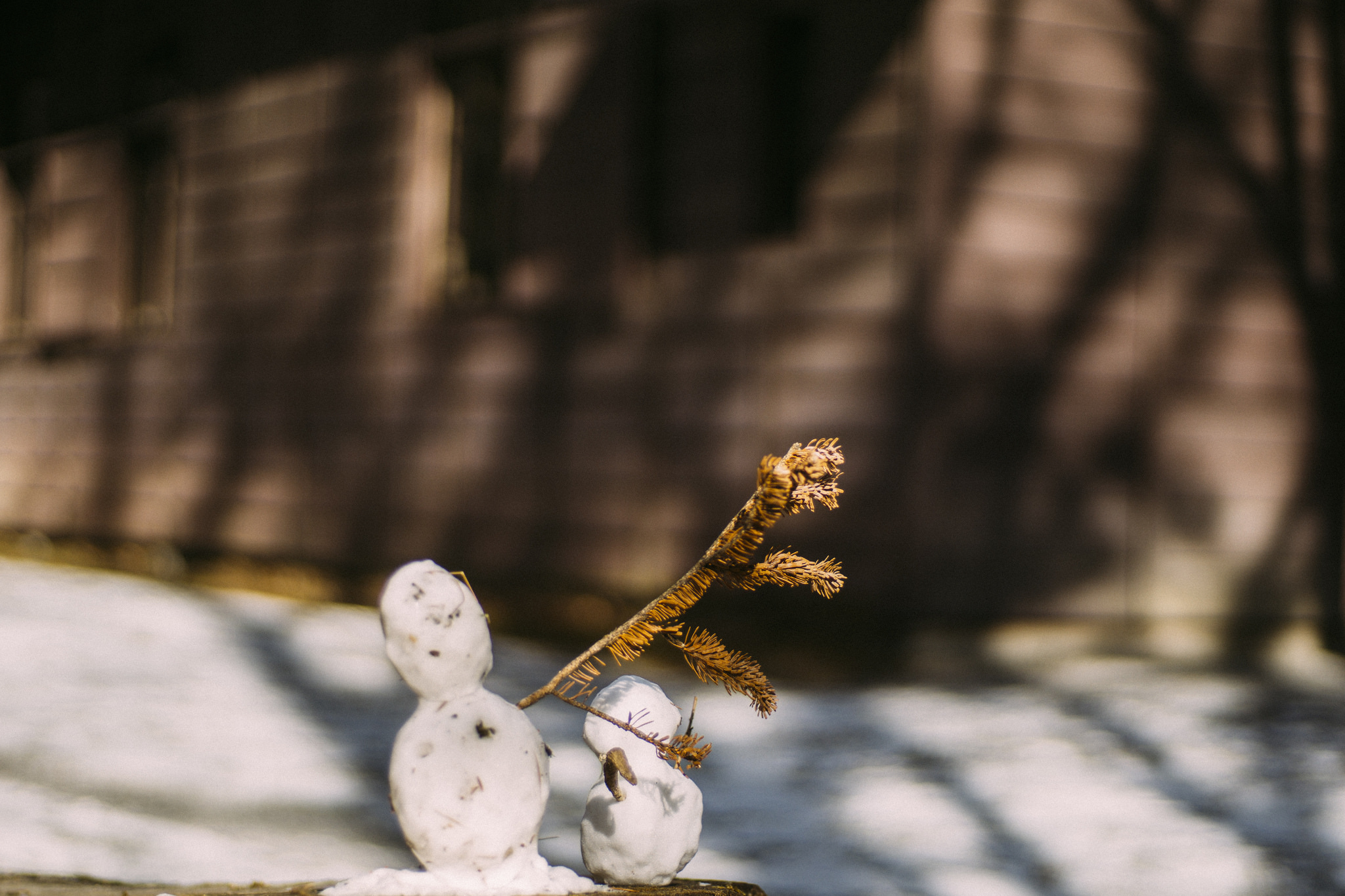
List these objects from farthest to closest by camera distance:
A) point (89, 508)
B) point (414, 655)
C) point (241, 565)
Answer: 1. point (89, 508)
2. point (241, 565)
3. point (414, 655)

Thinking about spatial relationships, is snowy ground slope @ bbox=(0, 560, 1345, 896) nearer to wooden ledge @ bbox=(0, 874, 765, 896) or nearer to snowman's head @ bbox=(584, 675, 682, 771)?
wooden ledge @ bbox=(0, 874, 765, 896)

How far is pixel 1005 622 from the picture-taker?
620cm

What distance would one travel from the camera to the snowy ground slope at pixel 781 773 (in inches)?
135

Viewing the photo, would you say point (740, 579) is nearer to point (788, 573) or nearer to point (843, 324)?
point (788, 573)

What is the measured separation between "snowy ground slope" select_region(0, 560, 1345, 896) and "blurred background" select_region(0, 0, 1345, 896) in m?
0.14

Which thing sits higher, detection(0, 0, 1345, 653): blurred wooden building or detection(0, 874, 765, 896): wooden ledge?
detection(0, 0, 1345, 653): blurred wooden building

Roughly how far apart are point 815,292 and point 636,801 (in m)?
4.30

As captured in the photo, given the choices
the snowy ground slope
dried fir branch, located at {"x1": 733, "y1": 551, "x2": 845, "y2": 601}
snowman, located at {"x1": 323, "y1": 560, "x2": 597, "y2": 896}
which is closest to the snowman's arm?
dried fir branch, located at {"x1": 733, "y1": 551, "x2": 845, "y2": 601}

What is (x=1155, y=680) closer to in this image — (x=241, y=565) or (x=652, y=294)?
(x=652, y=294)

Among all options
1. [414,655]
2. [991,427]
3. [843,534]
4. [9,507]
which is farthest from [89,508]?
[414,655]

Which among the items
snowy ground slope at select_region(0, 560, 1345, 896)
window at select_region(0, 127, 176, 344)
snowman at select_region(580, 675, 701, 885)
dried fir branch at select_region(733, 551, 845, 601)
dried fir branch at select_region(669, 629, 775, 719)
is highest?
window at select_region(0, 127, 176, 344)

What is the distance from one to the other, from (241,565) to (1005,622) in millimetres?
5650

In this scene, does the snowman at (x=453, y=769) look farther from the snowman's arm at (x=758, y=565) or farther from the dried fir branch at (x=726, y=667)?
the dried fir branch at (x=726, y=667)

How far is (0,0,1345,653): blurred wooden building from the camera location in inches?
242
